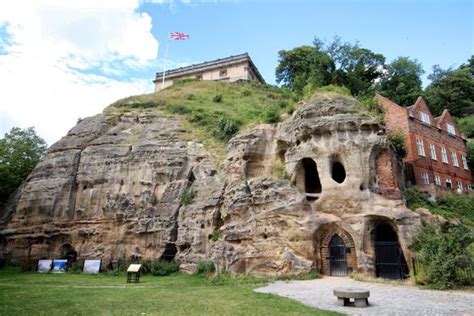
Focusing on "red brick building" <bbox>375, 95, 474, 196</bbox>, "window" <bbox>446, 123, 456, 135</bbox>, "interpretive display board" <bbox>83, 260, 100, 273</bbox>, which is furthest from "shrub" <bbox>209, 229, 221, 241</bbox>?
"window" <bbox>446, 123, 456, 135</bbox>

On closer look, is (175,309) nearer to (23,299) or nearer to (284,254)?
(23,299)

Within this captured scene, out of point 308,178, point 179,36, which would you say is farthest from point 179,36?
point 308,178

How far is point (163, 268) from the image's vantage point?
25.0 metres

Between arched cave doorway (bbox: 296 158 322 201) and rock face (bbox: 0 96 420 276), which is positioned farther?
arched cave doorway (bbox: 296 158 322 201)

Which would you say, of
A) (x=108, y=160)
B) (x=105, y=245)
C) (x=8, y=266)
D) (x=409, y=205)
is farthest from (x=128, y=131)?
(x=409, y=205)

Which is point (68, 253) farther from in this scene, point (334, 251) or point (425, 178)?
point (425, 178)

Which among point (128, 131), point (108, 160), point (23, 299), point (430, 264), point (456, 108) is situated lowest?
point (23, 299)

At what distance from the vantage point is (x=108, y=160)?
105 feet

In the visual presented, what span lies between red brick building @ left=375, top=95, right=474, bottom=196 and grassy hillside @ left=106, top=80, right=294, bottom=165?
10386mm

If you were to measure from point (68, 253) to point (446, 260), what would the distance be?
92.8ft

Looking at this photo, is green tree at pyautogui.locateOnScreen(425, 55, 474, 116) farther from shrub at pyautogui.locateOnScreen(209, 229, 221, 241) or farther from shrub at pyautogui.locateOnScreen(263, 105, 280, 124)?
shrub at pyautogui.locateOnScreen(209, 229, 221, 241)

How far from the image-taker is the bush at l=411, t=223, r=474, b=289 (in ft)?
50.5

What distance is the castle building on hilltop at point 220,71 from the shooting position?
5478cm

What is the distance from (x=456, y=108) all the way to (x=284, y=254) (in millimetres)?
42375
